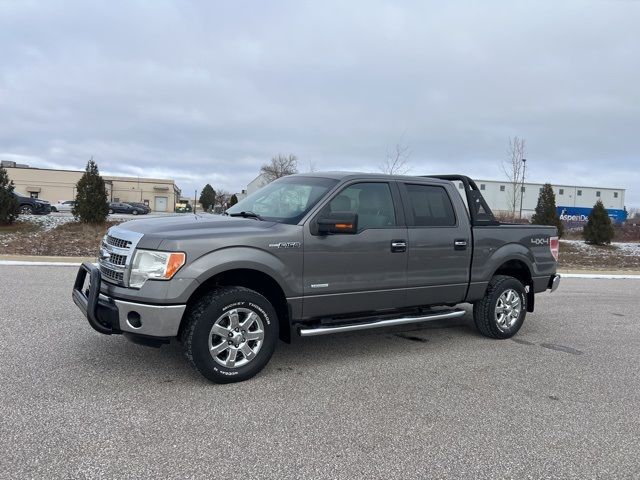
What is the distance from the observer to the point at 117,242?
4605 millimetres

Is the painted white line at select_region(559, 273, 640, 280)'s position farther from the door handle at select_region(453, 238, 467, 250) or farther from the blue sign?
the blue sign

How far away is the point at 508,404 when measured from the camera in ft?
14.1

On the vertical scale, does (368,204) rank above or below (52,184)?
below

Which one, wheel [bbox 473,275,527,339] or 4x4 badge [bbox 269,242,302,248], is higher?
4x4 badge [bbox 269,242,302,248]

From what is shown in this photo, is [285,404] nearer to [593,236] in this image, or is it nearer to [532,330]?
[532,330]

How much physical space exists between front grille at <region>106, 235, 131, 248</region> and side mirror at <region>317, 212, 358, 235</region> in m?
1.71

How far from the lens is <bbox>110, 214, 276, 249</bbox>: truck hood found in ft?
14.1

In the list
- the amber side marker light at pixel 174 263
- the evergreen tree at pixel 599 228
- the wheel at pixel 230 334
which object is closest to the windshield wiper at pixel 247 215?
the wheel at pixel 230 334

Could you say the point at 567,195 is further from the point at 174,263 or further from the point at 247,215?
the point at 174,263

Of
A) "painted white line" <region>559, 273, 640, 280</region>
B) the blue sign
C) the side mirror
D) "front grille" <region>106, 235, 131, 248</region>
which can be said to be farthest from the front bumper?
the blue sign

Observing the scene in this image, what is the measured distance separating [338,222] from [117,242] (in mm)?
1981

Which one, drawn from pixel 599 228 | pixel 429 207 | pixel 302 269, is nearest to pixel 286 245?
pixel 302 269

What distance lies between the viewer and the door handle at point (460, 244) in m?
5.85

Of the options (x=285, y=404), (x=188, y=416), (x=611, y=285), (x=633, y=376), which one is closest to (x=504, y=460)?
(x=285, y=404)
